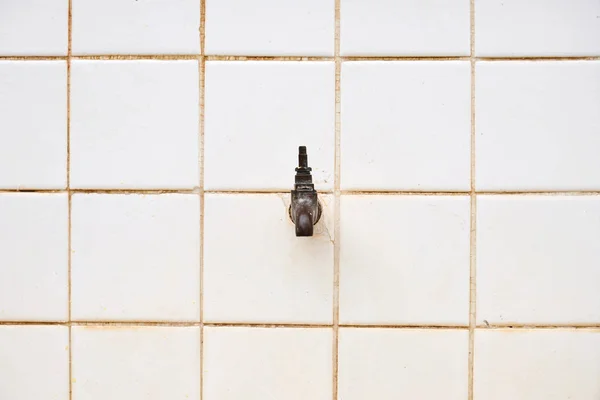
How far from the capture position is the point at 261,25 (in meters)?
0.71

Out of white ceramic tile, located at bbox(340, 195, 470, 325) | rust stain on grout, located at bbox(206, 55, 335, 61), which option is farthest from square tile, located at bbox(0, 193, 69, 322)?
white ceramic tile, located at bbox(340, 195, 470, 325)

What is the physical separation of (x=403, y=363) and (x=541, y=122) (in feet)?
1.34

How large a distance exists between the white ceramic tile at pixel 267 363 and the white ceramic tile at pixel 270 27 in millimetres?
416

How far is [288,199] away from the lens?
714mm

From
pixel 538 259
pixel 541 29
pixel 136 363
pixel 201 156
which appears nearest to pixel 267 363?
pixel 136 363

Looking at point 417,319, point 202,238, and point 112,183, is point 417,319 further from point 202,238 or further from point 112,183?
point 112,183

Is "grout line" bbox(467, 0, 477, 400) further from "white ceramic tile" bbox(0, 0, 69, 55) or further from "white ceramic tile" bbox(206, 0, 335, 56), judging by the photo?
"white ceramic tile" bbox(0, 0, 69, 55)

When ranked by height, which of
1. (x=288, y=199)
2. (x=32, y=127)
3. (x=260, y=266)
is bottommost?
(x=260, y=266)

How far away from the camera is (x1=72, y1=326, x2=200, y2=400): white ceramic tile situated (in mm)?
722

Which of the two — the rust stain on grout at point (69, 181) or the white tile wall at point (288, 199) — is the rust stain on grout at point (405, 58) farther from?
the rust stain on grout at point (69, 181)

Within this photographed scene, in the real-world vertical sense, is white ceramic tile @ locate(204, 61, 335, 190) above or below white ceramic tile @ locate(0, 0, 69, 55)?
below

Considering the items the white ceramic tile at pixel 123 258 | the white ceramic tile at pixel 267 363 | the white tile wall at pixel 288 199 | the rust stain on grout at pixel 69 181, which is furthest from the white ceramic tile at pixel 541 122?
the rust stain on grout at pixel 69 181

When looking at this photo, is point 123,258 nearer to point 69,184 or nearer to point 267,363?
point 69,184

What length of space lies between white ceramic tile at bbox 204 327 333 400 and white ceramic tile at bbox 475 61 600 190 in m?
0.37
